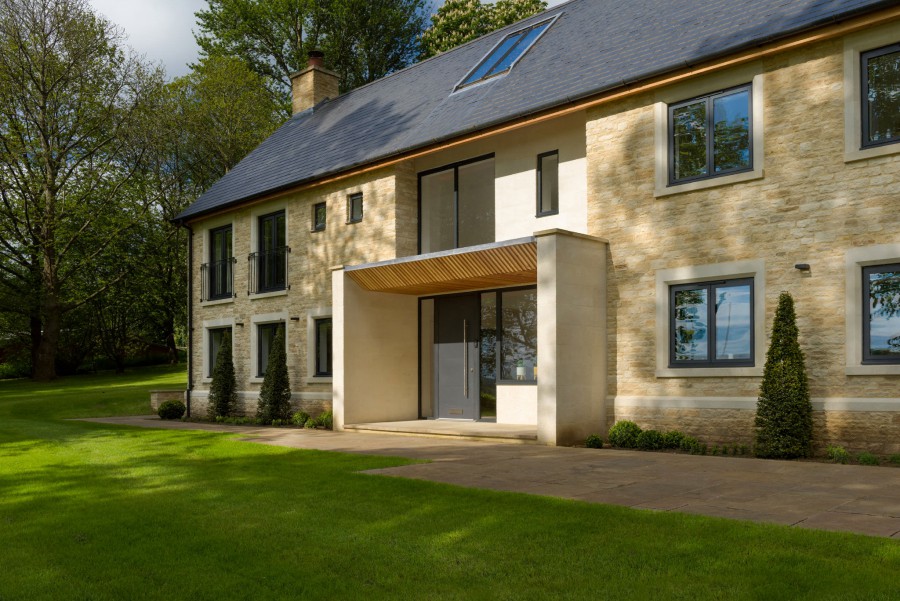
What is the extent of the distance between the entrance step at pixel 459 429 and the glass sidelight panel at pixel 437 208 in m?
3.92

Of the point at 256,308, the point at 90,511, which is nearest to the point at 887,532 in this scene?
the point at 90,511

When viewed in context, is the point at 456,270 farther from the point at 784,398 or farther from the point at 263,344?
the point at 263,344

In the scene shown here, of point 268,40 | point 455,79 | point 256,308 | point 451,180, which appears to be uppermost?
point 268,40

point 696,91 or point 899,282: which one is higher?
point 696,91

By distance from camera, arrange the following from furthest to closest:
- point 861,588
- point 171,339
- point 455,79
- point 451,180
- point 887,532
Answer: point 171,339
point 455,79
point 451,180
point 887,532
point 861,588

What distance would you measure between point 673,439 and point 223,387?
1321cm

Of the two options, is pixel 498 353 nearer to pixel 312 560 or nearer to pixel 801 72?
pixel 801 72

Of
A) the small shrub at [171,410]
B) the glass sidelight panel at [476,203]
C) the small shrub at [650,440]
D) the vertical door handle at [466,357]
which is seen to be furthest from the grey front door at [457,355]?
the small shrub at [171,410]

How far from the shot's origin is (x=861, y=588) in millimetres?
4441

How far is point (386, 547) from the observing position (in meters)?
5.64

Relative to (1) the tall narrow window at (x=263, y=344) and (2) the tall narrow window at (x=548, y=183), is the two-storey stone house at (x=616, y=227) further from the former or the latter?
(1) the tall narrow window at (x=263, y=344)

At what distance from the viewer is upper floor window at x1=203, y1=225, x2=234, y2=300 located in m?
23.1

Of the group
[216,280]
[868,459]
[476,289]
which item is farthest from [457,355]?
[216,280]

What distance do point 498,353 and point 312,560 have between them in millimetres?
11318
